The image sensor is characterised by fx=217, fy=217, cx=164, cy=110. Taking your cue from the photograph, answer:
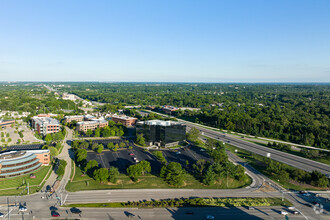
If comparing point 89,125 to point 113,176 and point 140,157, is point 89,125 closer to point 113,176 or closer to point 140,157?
point 140,157

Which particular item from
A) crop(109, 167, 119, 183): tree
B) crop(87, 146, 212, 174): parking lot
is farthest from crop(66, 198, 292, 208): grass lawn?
crop(87, 146, 212, 174): parking lot

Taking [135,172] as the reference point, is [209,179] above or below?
below

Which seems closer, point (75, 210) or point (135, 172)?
point (75, 210)

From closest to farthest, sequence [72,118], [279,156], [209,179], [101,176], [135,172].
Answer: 1. [101,176]
2. [209,179]
3. [135,172]
4. [279,156]
5. [72,118]

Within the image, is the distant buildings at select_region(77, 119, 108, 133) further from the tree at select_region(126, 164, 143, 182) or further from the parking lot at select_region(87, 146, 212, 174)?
the tree at select_region(126, 164, 143, 182)

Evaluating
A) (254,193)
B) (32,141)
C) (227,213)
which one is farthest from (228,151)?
(32,141)

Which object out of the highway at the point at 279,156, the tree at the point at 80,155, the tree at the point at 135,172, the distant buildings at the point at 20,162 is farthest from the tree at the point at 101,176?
the highway at the point at 279,156

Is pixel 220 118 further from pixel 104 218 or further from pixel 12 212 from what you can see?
pixel 12 212

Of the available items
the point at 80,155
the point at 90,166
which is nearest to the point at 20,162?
the point at 80,155

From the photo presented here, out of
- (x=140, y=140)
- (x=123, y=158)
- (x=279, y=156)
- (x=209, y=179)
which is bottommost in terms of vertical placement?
(x=279, y=156)
